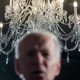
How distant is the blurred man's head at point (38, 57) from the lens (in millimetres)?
528

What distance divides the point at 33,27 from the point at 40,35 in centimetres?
261

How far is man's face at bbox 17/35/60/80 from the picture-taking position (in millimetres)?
527

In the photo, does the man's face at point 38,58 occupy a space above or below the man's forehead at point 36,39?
below

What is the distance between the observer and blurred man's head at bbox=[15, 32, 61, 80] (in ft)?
1.73

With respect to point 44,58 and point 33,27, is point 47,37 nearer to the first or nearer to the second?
point 44,58

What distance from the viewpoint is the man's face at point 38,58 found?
527 mm

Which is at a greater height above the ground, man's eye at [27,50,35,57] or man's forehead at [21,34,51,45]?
man's forehead at [21,34,51,45]

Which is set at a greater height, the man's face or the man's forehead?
the man's forehead

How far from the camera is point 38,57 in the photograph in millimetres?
541

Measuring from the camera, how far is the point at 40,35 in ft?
1.90

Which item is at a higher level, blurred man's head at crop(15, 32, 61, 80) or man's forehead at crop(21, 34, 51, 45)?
man's forehead at crop(21, 34, 51, 45)

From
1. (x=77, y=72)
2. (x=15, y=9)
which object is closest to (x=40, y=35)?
(x=15, y=9)

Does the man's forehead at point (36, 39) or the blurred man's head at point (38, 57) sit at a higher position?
the man's forehead at point (36, 39)

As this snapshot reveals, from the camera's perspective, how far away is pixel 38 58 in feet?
1.77
